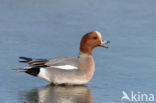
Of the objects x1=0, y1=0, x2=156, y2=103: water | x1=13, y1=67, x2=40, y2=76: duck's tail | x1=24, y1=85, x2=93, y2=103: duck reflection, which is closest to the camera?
x1=24, y1=85, x2=93, y2=103: duck reflection

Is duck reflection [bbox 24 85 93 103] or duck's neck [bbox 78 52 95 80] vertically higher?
duck's neck [bbox 78 52 95 80]

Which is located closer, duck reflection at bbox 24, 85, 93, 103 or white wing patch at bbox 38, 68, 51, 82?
duck reflection at bbox 24, 85, 93, 103

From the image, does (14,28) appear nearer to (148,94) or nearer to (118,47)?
(118,47)

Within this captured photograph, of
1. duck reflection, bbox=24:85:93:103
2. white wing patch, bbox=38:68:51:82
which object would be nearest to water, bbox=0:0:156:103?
duck reflection, bbox=24:85:93:103

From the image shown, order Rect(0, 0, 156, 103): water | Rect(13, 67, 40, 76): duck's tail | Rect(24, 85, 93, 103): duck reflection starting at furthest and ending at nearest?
Rect(13, 67, 40, 76): duck's tail
Rect(0, 0, 156, 103): water
Rect(24, 85, 93, 103): duck reflection

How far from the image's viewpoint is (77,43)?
9914mm

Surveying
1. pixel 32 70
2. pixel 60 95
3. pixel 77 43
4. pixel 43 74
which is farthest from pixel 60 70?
pixel 77 43

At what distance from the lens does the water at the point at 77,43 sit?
24.8 feet

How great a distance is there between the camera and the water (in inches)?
298

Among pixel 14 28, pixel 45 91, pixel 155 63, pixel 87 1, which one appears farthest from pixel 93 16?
pixel 45 91

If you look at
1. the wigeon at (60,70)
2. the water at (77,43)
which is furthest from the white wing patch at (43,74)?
the water at (77,43)

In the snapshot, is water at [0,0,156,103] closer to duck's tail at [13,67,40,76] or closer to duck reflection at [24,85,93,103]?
duck reflection at [24,85,93,103]

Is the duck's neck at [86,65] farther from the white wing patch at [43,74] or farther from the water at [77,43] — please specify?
the white wing patch at [43,74]

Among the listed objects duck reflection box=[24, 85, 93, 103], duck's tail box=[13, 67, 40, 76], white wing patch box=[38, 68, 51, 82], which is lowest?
duck reflection box=[24, 85, 93, 103]
